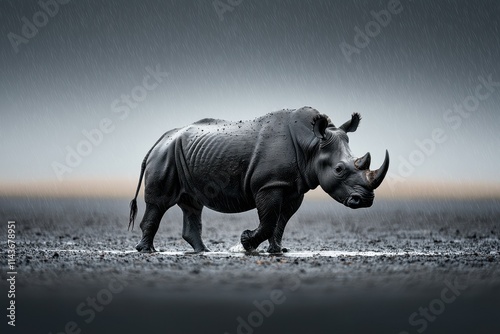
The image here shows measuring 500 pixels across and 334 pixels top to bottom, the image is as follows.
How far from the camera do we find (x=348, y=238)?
62.4 ft

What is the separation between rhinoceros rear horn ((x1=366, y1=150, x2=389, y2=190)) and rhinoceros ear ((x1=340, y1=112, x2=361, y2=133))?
1.56m

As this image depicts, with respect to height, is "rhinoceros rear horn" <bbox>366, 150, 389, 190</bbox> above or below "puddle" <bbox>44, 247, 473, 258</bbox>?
above

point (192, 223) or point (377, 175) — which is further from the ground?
point (377, 175)

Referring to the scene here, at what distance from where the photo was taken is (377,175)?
1155 centimetres

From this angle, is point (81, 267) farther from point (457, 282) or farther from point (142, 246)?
point (457, 282)

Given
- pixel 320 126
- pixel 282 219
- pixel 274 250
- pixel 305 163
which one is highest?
pixel 320 126

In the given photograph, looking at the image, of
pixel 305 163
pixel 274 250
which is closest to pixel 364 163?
pixel 305 163

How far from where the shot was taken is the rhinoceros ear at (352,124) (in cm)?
1301

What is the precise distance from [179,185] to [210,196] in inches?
33.8

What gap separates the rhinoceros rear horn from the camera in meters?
11.4

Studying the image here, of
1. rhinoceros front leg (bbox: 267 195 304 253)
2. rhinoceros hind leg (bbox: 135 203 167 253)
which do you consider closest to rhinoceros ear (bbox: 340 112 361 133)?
rhinoceros front leg (bbox: 267 195 304 253)

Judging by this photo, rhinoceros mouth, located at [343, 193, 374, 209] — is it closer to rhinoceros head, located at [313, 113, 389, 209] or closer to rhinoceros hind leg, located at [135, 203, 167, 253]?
rhinoceros head, located at [313, 113, 389, 209]

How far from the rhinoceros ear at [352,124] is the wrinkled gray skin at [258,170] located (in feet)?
0.05

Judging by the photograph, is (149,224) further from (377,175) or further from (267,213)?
(377,175)
